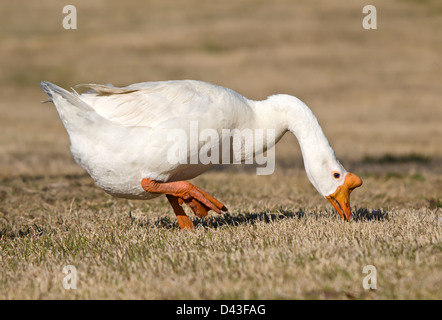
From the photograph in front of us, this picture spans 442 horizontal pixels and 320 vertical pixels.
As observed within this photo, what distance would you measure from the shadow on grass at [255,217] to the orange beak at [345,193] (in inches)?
11.8

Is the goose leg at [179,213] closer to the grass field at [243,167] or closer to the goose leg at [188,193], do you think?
the grass field at [243,167]

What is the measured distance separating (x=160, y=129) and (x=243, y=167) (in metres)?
8.82

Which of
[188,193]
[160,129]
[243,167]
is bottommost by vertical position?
[243,167]

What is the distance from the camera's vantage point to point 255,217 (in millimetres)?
7664

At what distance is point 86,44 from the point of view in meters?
35.4

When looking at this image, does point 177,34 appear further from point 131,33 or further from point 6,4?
point 6,4

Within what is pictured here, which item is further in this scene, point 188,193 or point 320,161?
point 320,161

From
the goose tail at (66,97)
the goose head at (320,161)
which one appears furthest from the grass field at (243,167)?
the goose tail at (66,97)

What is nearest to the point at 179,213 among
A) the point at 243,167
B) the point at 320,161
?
the point at 320,161

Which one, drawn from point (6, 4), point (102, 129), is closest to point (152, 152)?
point (102, 129)

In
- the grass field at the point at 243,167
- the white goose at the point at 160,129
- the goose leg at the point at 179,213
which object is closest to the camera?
the grass field at the point at 243,167

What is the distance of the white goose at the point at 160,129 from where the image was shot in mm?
6082

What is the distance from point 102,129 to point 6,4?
39880 millimetres

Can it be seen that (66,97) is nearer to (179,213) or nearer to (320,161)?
(179,213)
